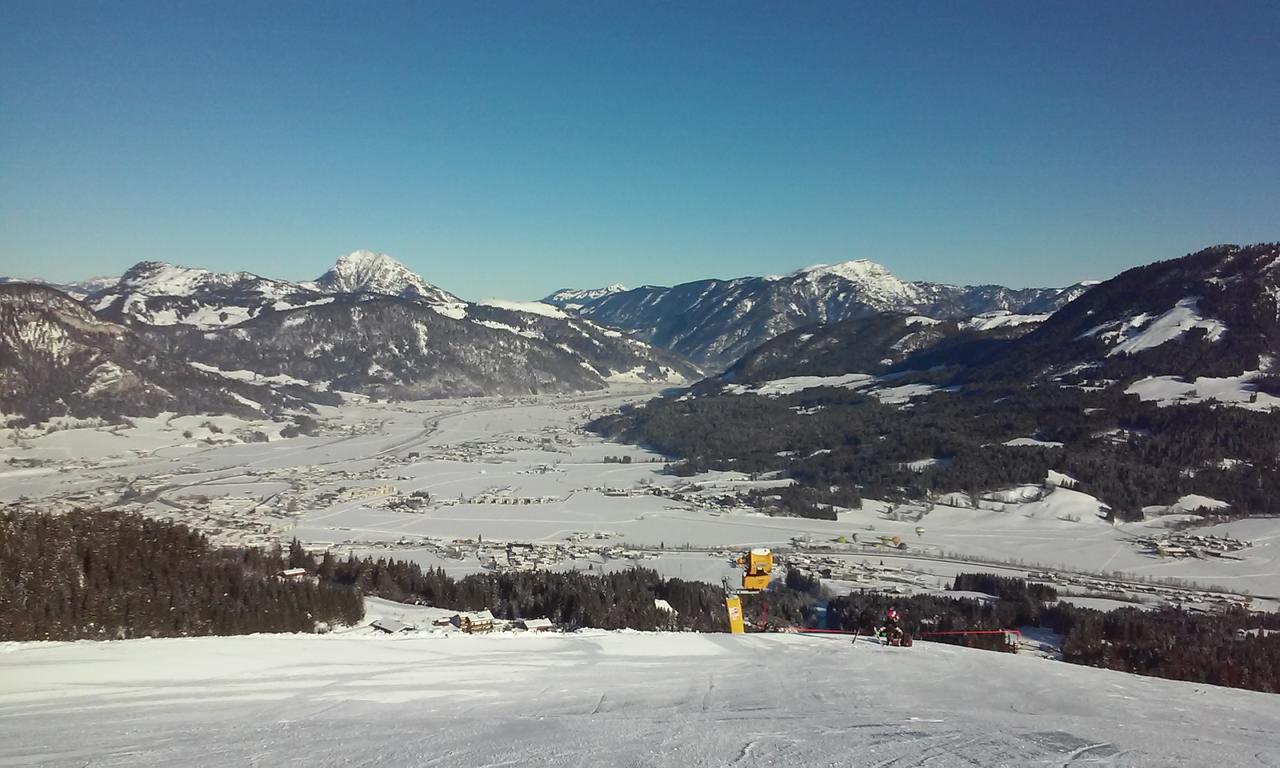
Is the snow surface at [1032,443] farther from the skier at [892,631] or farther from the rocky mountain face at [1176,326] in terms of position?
the skier at [892,631]

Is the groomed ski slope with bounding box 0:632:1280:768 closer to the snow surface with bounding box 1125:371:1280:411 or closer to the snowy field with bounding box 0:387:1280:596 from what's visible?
the snowy field with bounding box 0:387:1280:596

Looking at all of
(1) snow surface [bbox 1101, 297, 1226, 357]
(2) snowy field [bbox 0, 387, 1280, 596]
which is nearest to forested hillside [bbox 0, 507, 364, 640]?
(2) snowy field [bbox 0, 387, 1280, 596]

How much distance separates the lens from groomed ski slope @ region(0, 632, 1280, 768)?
938 cm

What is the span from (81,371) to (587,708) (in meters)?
118

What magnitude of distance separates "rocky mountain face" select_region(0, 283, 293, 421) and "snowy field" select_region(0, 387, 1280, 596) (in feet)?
15.0

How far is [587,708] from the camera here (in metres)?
12.3

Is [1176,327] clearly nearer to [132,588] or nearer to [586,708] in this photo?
[586,708]

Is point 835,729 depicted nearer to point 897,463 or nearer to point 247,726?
point 247,726

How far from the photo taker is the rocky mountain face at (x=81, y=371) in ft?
294

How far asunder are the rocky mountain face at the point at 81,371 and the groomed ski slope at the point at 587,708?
89.0 metres

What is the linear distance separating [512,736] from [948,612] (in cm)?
3725

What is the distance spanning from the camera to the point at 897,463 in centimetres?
9069

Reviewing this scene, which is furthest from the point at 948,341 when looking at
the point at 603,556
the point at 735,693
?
the point at 735,693

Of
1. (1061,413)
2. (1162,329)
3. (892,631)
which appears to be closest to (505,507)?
(892,631)
